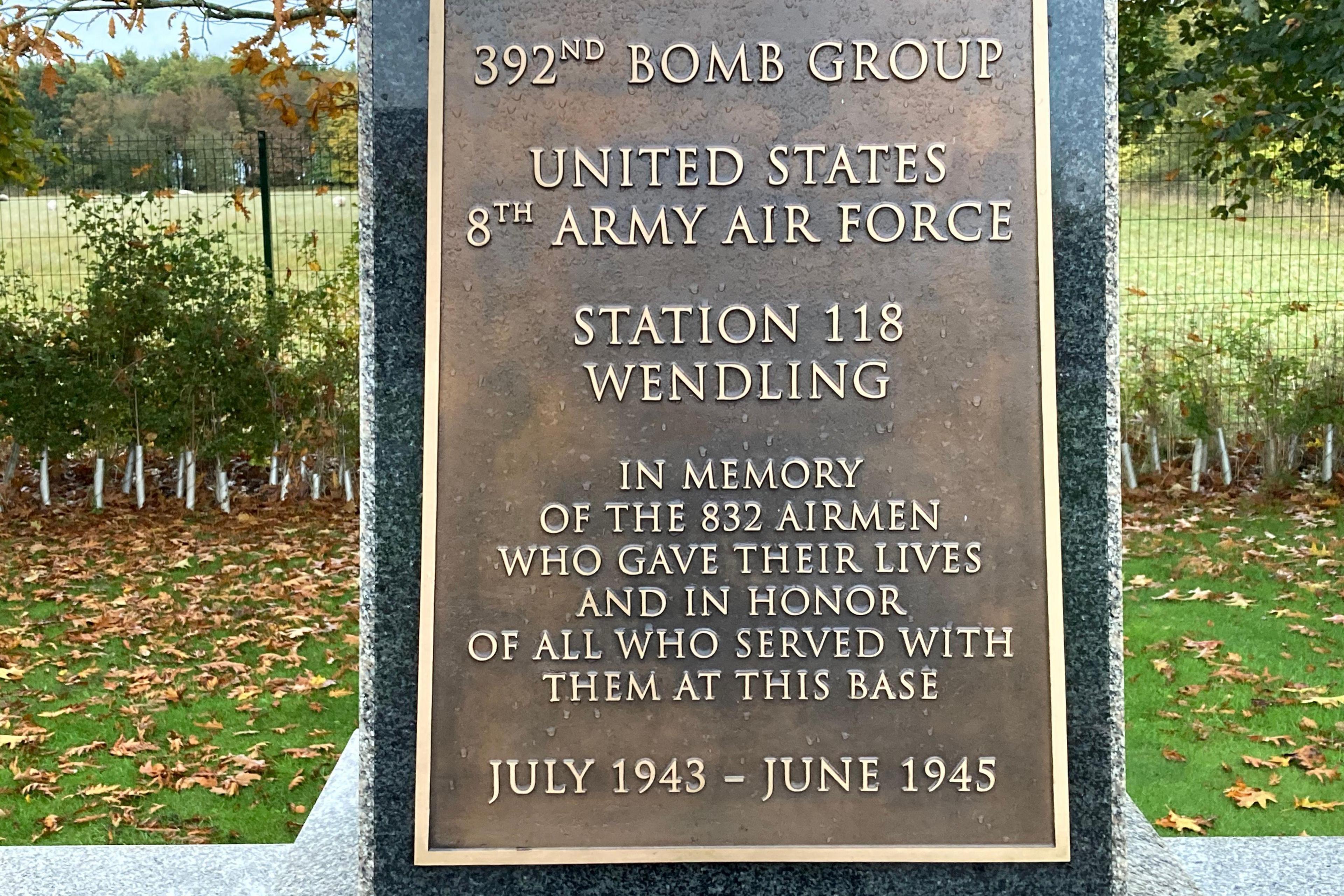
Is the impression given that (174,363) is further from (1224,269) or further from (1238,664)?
(1224,269)

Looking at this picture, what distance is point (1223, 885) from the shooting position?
3.31 meters

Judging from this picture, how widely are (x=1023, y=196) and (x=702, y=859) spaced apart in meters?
1.66

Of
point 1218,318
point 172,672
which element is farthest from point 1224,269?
point 172,672

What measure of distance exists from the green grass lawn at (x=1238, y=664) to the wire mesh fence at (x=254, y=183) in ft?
23.2

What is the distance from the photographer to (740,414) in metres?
2.94

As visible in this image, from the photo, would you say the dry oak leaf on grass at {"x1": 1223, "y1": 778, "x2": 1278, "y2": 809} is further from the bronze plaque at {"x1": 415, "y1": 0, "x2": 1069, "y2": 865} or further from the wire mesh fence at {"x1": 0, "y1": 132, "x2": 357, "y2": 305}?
the wire mesh fence at {"x1": 0, "y1": 132, "x2": 357, "y2": 305}

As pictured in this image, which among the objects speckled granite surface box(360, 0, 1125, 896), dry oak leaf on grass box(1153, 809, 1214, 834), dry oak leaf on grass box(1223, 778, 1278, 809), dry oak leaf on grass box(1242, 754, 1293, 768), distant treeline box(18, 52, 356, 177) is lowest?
dry oak leaf on grass box(1153, 809, 1214, 834)

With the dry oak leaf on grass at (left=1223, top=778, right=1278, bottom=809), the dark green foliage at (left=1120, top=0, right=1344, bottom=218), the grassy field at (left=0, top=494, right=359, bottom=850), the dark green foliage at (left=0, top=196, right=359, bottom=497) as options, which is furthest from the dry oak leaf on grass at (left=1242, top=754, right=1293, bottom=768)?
the dark green foliage at (left=0, top=196, right=359, bottom=497)

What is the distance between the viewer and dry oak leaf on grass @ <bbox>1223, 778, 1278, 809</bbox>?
476 cm

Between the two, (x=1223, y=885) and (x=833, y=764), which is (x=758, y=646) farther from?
(x=1223, y=885)

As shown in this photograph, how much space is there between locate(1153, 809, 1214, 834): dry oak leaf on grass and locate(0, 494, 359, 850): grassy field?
3.16m

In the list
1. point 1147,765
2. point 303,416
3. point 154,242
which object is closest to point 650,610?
point 1147,765

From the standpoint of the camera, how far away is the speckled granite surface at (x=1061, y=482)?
2.91 metres

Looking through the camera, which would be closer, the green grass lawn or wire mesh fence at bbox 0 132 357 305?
Answer: the green grass lawn
